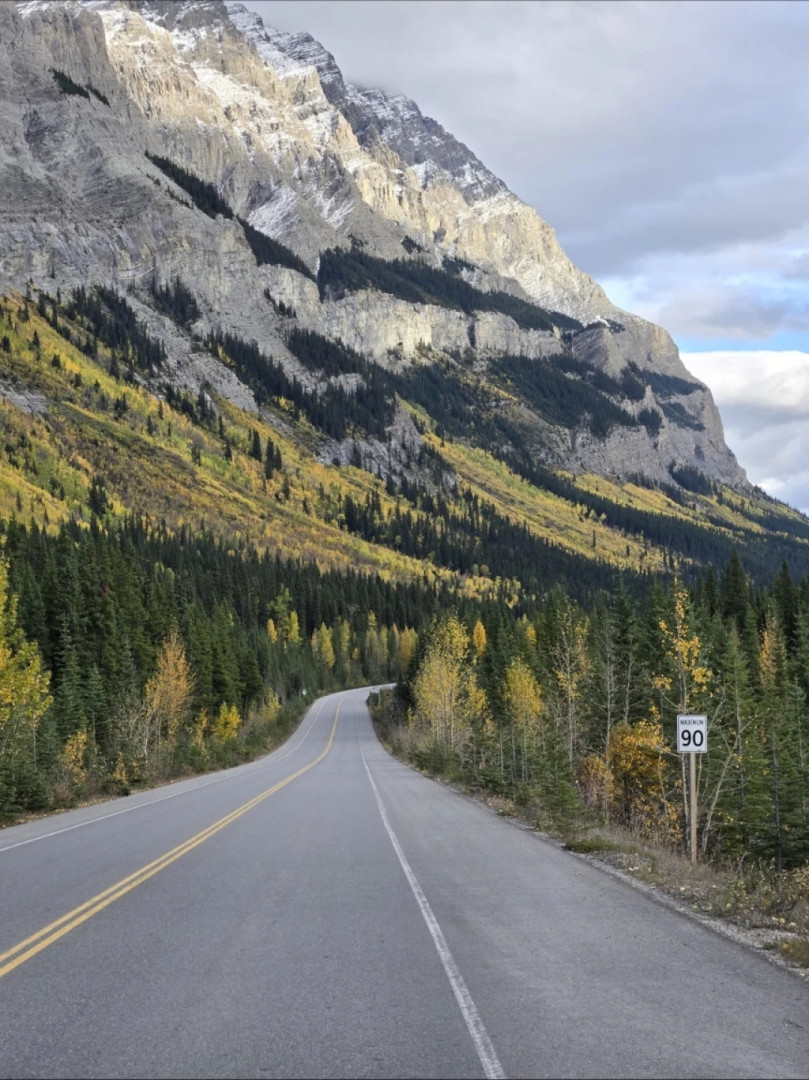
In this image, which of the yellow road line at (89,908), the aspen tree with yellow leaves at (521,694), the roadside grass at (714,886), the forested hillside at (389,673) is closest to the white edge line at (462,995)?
the roadside grass at (714,886)

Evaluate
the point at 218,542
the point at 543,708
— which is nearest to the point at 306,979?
the point at 543,708

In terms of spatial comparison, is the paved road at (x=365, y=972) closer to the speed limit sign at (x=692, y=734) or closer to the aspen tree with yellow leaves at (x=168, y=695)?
the speed limit sign at (x=692, y=734)

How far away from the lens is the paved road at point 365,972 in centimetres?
568

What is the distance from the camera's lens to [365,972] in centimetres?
756

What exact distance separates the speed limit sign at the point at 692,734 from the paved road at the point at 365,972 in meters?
2.69

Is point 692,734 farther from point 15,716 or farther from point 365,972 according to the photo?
point 15,716

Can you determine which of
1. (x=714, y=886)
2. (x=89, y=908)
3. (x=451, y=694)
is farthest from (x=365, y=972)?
(x=451, y=694)

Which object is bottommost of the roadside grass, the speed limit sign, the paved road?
the roadside grass

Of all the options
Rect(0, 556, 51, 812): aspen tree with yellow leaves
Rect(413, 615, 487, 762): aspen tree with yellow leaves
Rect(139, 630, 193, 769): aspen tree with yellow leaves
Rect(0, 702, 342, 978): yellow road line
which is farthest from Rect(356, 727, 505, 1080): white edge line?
Rect(139, 630, 193, 769): aspen tree with yellow leaves

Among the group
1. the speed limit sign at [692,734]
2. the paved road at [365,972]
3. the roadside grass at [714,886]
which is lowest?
the roadside grass at [714,886]

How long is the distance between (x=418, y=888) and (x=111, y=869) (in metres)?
5.13

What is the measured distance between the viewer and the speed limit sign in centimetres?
1441

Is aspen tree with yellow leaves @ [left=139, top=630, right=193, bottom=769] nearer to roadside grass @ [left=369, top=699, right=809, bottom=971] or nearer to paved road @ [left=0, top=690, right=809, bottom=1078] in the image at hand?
roadside grass @ [left=369, top=699, right=809, bottom=971]

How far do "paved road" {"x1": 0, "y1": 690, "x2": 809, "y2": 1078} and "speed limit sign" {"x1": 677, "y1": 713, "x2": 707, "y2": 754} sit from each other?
2.69 m
